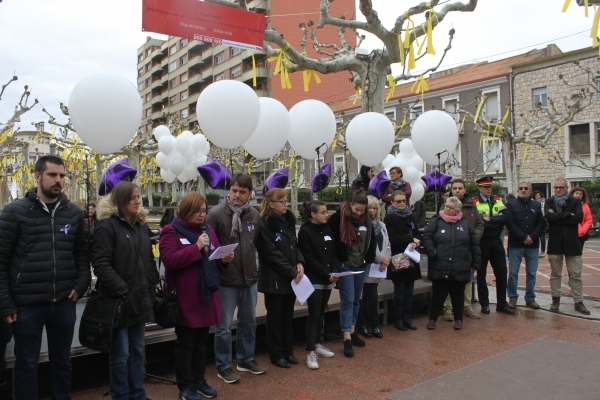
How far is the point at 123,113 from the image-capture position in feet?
15.2

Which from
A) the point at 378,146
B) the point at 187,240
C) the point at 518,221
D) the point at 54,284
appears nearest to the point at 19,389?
the point at 54,284

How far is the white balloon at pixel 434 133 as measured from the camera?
672 centimetres

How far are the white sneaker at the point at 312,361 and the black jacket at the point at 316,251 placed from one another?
715 millimetres

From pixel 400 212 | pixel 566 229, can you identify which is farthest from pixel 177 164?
pixel 566 229

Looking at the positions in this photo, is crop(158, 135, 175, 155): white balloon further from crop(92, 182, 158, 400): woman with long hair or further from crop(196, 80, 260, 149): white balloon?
crop(92, 182, 158, 400): woman with long hair

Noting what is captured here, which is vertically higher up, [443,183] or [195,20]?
[195,20]

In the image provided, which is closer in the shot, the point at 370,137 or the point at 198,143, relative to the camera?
the point at 370,137

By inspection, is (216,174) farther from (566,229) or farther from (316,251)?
(566,229)

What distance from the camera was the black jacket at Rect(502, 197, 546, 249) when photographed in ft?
21.8

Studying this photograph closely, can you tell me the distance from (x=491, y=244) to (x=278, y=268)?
360 centimetres

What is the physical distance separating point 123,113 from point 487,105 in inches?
1116

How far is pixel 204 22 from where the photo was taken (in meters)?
5.69

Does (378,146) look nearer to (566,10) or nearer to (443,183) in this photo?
(443,183)

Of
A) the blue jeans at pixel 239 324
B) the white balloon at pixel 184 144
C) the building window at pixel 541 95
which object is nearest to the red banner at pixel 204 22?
the blue jeans at pixel 239 324
